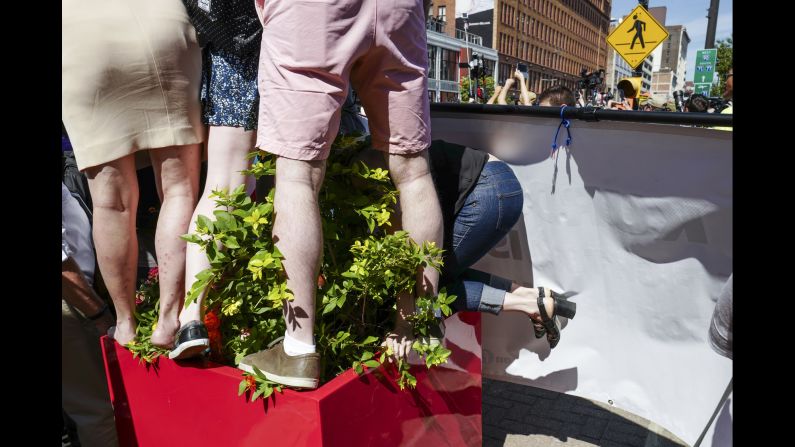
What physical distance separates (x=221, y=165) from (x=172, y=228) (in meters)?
0.30

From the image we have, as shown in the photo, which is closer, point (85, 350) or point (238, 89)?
point (238, 89)

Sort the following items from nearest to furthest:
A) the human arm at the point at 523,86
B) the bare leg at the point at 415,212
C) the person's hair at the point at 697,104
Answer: the bare leg at the point at 415,212 < the human arm at the point at 523,86 < the person's hair at the point at 697,104

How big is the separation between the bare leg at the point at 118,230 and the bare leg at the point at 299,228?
2.49 feet

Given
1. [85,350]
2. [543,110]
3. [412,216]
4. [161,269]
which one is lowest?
[85,350]

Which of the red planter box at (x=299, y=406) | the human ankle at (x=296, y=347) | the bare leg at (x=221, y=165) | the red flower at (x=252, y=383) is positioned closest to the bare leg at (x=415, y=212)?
the red planter box at (x=299, y=406)

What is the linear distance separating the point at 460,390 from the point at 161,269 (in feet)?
4.14

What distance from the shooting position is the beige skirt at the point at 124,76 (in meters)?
2.07

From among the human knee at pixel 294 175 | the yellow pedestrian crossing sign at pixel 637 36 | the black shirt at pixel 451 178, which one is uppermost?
the yellow pedestrian crossing sign at pixel 637 36

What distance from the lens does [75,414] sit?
2598 mm

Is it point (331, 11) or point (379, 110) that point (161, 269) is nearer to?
point (379, 110)

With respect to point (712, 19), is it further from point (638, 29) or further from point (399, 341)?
point (399, 341)

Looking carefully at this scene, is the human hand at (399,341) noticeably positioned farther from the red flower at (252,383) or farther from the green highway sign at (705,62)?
the green highway sign at (705,62)

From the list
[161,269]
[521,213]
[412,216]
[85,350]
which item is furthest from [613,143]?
[85,350]

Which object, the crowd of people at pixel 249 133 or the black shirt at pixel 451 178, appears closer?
the crowd of people at pixel 249 133
